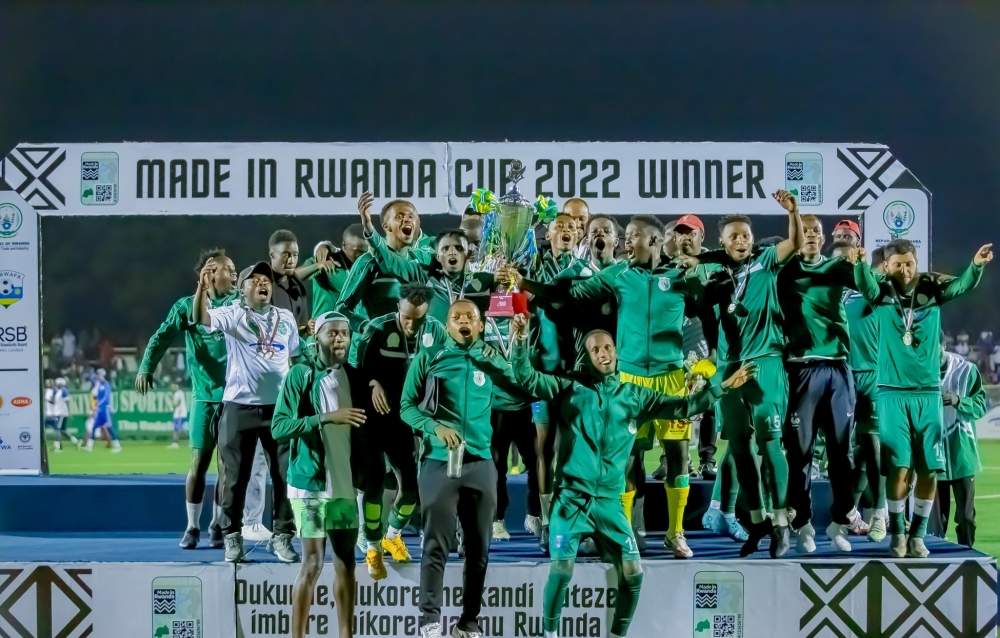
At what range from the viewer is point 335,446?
13.6 feet

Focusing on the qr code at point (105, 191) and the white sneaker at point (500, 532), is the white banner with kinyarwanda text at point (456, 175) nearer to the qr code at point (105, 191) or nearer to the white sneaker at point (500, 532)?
the qr code at point (105, 191)

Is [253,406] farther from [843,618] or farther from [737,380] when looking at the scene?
[843,618]

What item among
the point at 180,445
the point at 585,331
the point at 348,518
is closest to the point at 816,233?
the point at 585,331

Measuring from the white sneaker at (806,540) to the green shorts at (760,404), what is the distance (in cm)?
51

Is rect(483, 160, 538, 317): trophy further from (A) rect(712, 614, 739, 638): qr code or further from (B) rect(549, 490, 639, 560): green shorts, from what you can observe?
(A) rect(712, 614, 739, 638): qr code

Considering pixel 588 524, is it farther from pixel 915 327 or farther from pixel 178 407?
pixel 178 407

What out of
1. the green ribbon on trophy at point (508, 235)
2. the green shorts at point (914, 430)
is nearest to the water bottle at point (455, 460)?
the green ribbon on trophy at point (508, 235)

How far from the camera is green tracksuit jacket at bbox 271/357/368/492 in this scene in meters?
4.13

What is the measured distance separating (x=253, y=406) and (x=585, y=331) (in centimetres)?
169

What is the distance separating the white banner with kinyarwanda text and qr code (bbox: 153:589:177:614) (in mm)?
2326

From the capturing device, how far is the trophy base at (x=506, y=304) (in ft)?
13.6

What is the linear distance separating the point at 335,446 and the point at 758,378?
2069 mm

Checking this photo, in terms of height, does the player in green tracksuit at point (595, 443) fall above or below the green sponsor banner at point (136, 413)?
above

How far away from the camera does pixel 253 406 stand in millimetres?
4566
